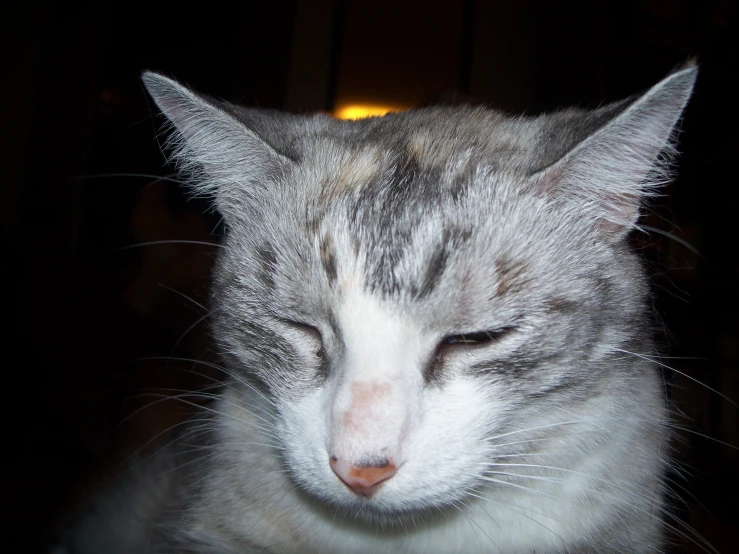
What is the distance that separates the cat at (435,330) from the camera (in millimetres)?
586

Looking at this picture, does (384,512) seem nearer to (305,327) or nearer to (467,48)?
(305,327)

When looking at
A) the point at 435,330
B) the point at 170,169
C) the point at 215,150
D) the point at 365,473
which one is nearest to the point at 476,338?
the point at 435,330

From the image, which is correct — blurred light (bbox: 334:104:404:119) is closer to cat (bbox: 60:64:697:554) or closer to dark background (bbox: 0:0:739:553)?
dark background (bbox: 0:0:739:553)

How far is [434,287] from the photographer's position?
0.60 meters

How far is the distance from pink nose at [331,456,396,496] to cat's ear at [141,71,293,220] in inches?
17.7

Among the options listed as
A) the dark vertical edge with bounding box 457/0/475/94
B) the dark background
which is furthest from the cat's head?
the dark vertical edge with bounding box 457/0/475/94

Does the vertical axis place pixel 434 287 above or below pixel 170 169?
below

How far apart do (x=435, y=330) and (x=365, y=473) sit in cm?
18

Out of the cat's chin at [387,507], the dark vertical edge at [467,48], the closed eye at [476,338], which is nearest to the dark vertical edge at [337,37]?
the dark vertical edge at [467,48]

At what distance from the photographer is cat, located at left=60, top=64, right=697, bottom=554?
586 millimetres

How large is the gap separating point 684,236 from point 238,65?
113 cm

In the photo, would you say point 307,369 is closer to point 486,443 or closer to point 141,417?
point 486,443

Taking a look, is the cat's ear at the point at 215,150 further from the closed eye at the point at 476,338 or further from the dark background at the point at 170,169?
the closed eye at the point at 476,338

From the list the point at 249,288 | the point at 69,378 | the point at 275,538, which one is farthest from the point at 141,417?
the point at 249,288
